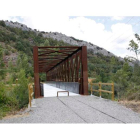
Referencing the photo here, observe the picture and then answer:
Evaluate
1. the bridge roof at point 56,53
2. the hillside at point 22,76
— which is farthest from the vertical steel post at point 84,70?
the hillside at point 22,76

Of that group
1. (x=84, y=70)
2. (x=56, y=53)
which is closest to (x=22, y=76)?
(x=84, y=70)

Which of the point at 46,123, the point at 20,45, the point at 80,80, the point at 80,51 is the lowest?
the point at 46,123

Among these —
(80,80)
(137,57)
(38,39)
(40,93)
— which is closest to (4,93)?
(40,93)

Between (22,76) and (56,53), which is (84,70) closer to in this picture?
(22,76)

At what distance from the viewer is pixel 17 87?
16.8 metres

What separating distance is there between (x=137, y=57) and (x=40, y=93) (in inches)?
1230

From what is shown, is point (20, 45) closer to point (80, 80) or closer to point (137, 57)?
point (137, 57)

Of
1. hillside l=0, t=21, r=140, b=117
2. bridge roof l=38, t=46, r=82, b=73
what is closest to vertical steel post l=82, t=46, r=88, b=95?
bridge roof l=38, t=46, r=82, b=73

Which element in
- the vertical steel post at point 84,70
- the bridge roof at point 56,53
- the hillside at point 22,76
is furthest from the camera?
the bridge roof at point 56,53

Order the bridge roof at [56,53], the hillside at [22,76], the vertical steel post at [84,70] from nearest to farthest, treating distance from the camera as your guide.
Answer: the hillside at [22,76] → the vertical steel post at [84,70] → the bridge roof at [56,53]

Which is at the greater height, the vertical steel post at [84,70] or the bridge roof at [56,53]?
the bridge roof at [56,53]

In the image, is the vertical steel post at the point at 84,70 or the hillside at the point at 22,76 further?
the vertical steel post at the point at 84,70

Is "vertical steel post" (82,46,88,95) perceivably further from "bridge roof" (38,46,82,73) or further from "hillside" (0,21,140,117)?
"hillside" (0,21,140,117)

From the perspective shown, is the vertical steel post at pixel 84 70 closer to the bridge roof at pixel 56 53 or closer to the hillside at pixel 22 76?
the bridge roof at pixel 56 53
